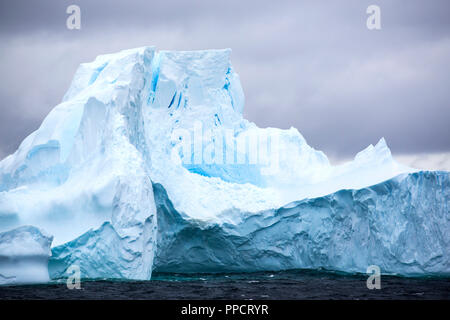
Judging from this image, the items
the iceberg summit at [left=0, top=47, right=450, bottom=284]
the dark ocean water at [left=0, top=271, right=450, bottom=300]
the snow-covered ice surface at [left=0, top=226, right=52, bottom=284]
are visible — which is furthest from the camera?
the iceberg summit at [left=0, top=47, right=450, bottom=284]

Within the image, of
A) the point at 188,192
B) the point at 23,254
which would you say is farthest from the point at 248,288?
the point at 23,254

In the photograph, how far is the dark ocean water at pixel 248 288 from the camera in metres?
15.0

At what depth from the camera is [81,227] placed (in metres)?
16.6

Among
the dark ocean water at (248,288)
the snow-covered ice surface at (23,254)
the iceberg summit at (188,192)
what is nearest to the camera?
the dark ocean water at (248,288)

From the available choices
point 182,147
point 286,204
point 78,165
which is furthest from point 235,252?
point 78,165

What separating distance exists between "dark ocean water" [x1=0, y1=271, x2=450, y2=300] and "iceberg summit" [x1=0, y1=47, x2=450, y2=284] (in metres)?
0.62

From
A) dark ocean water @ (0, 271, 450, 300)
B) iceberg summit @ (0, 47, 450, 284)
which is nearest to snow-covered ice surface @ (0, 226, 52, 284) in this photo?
iceberg summit @ (0, 47, 450, 284)

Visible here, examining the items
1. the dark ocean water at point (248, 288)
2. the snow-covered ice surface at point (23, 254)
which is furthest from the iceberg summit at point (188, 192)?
the dark ocean water at point (248, 288)

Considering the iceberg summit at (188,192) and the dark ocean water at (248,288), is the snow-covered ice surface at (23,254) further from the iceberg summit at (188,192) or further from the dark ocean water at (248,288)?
the dark ocean water at (248,288)

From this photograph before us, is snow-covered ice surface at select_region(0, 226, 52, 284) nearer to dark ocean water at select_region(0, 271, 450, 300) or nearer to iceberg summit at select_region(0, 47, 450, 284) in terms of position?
iceberg summit at select_region(0, 47, 450, 284)

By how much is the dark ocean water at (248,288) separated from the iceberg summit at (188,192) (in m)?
0.62

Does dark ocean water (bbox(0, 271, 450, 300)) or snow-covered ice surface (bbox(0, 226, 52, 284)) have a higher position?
snow-covered ice surface (bbox(0, 226, 52, 284))

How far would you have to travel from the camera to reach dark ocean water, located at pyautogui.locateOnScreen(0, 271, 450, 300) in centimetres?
1499

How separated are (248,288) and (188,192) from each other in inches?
170
